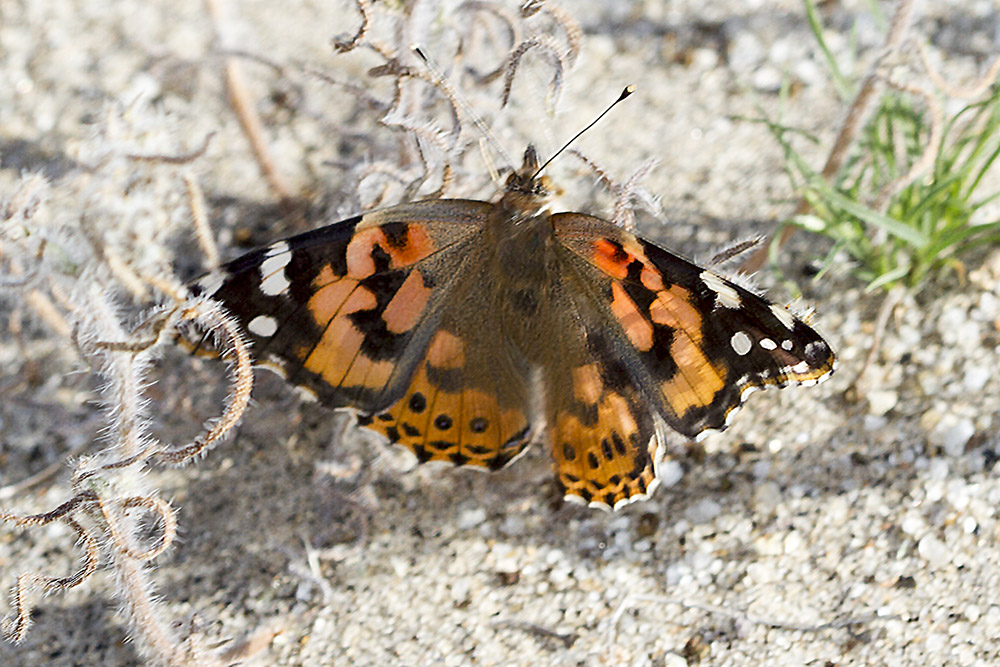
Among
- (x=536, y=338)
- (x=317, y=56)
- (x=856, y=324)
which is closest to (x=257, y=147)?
(x=317, y=56)

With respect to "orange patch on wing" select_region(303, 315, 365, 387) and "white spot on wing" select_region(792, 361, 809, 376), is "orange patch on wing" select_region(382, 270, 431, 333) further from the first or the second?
"white spot on wing" select_region(792, 361, 809, 376)

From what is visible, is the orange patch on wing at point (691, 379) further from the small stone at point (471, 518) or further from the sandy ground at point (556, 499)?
the small stone at point (471, 518)

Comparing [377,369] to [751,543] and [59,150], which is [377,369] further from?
[59,150]

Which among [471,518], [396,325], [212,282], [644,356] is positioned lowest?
[471,518]

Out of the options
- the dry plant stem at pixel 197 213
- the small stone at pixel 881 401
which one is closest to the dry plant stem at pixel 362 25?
the dry plant stem at pixel 197 213

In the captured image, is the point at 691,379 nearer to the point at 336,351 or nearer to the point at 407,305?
the point at 407,305

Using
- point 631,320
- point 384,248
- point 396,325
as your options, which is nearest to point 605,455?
point 631,320
